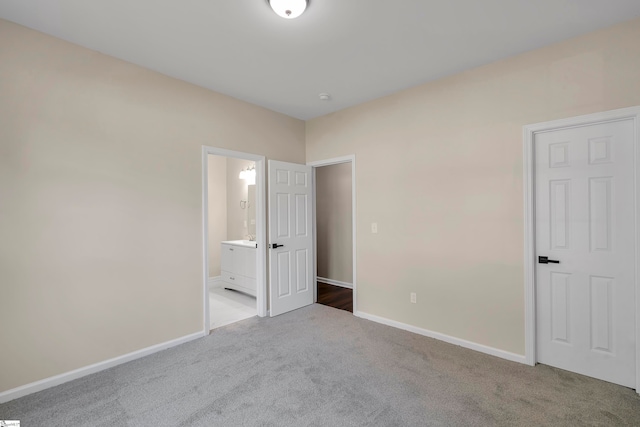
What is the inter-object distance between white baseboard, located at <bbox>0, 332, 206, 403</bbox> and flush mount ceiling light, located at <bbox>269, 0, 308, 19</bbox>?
3121 millimetres

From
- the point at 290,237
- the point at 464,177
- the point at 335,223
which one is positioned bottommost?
the point at 290,237

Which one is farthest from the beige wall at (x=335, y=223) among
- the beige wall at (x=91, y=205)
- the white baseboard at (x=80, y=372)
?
the white baseboard at (x=80, y=372)

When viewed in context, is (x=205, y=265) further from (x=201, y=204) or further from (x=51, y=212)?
(x=51, y=212)

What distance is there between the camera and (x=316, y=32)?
2246 millimetres

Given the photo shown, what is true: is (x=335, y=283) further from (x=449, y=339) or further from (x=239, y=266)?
(x=449, y=339)

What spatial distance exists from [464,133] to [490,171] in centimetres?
47

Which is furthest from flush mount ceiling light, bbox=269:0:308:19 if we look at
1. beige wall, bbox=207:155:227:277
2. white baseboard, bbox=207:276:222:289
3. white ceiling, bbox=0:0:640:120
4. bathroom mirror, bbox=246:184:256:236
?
white baseboard, bbox=207:276:222:289

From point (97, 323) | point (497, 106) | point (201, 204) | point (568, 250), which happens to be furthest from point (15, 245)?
point (568, 250)

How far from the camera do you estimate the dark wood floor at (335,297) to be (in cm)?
424

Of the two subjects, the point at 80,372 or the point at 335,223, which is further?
the point at 335,223

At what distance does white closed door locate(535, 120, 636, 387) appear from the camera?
2.19 m

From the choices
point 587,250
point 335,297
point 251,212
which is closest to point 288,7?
point 587,250

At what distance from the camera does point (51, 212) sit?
2283 millimetres

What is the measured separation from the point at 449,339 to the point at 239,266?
324 cm
